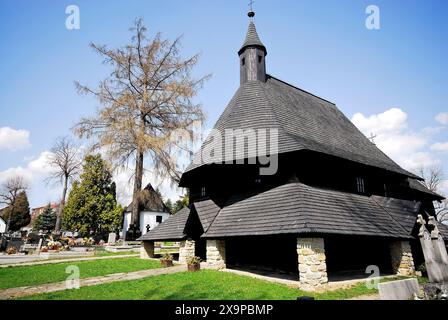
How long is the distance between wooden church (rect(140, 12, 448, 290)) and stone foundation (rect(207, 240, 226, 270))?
0.04 metres

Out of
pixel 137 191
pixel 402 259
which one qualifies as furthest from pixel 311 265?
pixel 137 191

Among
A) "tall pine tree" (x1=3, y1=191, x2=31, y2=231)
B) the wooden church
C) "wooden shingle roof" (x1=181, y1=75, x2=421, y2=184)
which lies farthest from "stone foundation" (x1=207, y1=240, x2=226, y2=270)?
"tall pine tree" (x1=3, y1=191, x2=31, y2=231)

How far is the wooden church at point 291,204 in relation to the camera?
9.94 meters

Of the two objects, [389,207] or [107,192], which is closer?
[389,207]

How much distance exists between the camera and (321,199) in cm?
1070

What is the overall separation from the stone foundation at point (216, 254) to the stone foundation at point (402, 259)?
7985 millimetres

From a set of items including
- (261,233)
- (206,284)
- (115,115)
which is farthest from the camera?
(115,115)

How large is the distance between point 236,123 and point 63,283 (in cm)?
1009

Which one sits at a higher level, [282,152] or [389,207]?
[282,152]

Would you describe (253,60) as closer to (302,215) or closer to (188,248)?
(302,215)

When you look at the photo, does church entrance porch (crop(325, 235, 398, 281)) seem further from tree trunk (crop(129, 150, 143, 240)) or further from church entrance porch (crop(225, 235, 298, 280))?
tree trunk (crop(129, 150, 143, 240))
